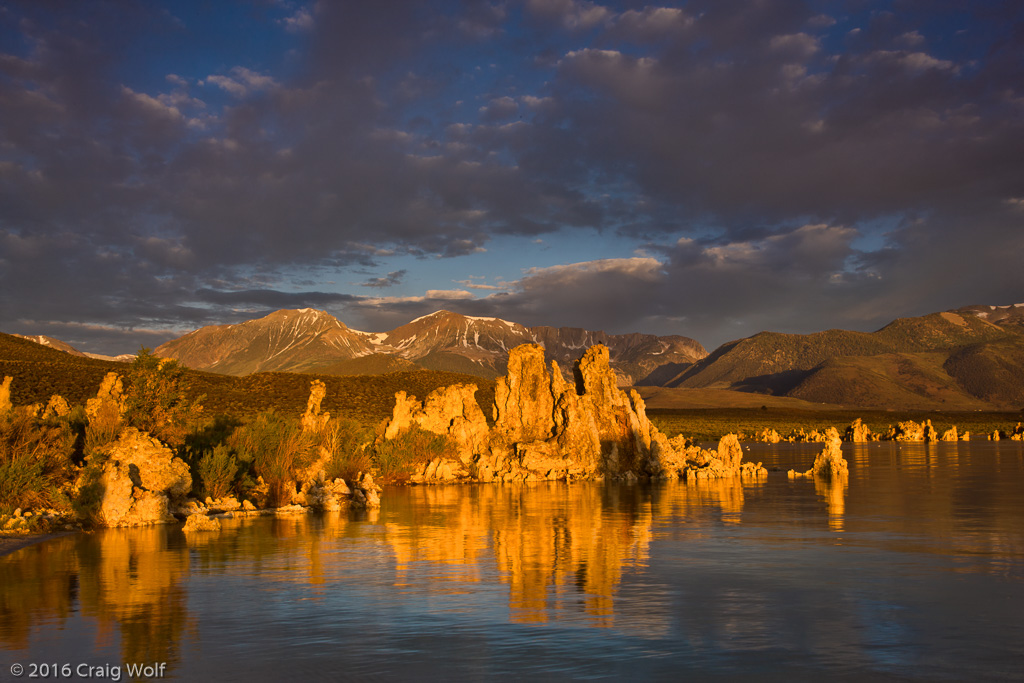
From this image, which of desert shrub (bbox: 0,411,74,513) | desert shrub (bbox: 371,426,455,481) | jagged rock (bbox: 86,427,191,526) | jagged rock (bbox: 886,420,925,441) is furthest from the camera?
jagged rock (bbox: 886,420,925,441)

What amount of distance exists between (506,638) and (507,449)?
42270 mm

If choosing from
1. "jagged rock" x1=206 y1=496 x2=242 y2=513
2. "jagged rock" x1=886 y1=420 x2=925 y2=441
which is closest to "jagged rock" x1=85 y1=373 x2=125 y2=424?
"jagged rock" x1=206 y1=496 x2=242 y2=513

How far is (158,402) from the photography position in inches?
1384

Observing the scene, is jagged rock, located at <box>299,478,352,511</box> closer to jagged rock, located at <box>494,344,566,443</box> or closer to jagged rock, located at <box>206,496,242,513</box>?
jagged rock, located at <box>206,496,242,513</box>

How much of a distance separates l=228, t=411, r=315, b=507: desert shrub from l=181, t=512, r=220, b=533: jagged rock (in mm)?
8293

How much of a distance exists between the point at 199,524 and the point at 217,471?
6719 millimetres

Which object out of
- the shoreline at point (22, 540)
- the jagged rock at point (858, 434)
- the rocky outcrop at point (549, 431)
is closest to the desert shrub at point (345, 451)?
the rocky outcrop at point (549, 431)

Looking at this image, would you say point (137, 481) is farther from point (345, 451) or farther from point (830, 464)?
point (830, 464)

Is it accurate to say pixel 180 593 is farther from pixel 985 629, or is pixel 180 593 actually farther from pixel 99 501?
pixel 985 629

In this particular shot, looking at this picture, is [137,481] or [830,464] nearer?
[137,481]

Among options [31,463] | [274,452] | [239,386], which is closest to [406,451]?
[274,452]

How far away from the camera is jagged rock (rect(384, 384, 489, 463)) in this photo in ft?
185

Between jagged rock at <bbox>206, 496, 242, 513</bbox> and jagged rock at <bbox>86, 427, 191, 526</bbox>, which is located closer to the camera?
jagged rock at <bbox>86, 427, 191, 526</bbox>

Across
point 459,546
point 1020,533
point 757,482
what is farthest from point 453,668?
point 757,482
